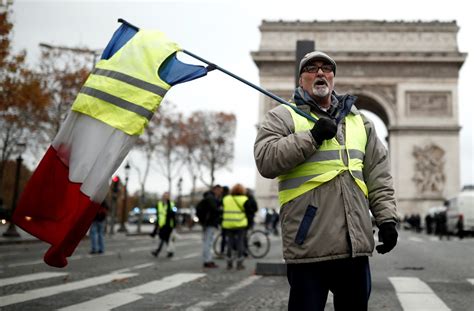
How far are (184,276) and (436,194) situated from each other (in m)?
36.9

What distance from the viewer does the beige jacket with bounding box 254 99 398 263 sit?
3395 millimetres

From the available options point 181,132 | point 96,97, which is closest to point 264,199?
point 181,132

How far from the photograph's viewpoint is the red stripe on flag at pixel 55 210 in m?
4.10

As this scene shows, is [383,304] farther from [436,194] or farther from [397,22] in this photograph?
[397,22]

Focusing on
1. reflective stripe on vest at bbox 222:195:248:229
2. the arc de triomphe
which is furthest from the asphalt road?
the arc de triomphe

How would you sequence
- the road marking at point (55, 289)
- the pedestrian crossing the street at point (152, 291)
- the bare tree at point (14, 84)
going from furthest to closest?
the bare tree at point (14, 84), the road marking at point (55, 289), the pedestrian crossing the street at point (152, 291)

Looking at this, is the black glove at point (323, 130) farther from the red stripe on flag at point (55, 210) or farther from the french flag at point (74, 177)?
the red stripe on flag at point (55, 210)

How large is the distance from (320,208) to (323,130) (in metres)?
0.40

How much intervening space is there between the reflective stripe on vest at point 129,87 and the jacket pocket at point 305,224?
1274 millimetres

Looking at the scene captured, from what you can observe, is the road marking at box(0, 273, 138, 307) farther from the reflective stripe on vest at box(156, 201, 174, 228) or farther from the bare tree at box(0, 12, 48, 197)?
the bare tree at box(0, 12, 48, 197)

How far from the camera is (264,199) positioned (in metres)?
45.4

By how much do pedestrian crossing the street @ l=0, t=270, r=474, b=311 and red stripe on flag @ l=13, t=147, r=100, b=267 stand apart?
2.90 m

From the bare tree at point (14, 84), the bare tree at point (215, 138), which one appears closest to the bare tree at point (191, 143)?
the bare tree at point (215, 138)

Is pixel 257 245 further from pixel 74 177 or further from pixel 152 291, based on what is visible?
pixel 74 177
